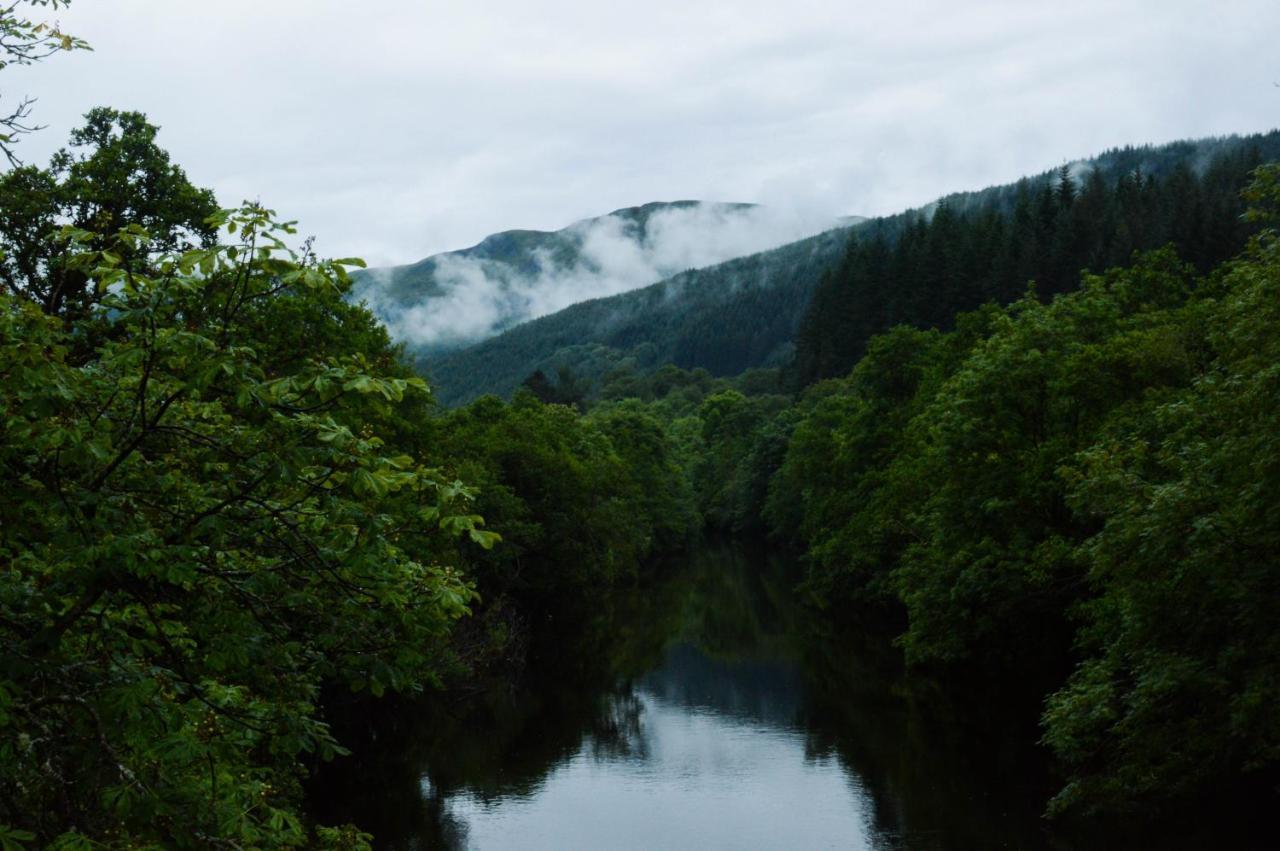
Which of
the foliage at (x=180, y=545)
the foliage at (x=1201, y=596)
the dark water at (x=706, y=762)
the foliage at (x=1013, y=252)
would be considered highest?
the foliage at (x=1013, y=252)

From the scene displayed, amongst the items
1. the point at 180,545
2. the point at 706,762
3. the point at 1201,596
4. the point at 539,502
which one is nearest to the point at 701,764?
the point at 706,762

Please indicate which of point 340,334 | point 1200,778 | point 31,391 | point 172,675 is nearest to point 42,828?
point 172,675

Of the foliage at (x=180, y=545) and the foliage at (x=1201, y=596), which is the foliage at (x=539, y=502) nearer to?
the foliage at (x=1201, y=596)

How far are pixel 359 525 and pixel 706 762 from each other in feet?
87.9

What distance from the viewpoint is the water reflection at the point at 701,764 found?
26.5 metres

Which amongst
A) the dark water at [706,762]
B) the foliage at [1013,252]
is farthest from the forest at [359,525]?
the foliage at [1013,252]

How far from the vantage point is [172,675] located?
7.34 m

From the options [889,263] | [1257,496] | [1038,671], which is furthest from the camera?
[889,263]

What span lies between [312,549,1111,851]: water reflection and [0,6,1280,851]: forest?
74.8 inches

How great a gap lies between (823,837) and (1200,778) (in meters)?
10.3

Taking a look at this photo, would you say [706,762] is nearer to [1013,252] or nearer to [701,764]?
[701,764]

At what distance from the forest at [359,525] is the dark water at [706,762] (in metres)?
1.81

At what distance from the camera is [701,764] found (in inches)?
1270

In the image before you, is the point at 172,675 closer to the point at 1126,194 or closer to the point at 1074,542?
the point at 1074,542
